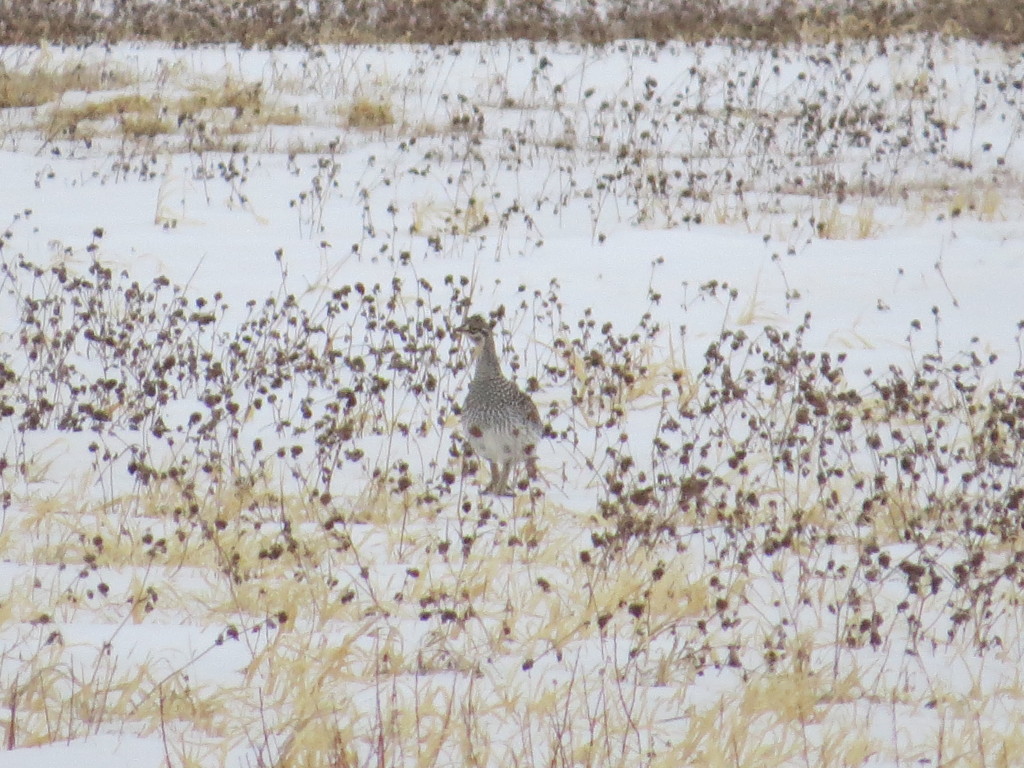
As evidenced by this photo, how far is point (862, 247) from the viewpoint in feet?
34.1

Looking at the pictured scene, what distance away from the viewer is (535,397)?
799cm

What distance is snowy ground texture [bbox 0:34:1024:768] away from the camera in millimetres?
4086

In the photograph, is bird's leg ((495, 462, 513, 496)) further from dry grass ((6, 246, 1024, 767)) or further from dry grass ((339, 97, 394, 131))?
dry grass ((339, 97, 394, 131))

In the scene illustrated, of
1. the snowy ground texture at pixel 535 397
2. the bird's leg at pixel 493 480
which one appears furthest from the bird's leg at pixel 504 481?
the snowy ground texture at pixel 535 397

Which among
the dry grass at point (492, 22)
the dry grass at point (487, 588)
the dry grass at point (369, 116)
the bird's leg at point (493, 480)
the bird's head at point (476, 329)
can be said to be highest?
the dry grass at point (492, 22)

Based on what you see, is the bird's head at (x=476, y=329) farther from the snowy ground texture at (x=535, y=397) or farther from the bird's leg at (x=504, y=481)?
the bird's leg at (x=504, y=481)

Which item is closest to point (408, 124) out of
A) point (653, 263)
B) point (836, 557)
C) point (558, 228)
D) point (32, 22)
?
point (558, 228)

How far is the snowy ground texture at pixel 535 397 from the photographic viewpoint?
409 centimetres

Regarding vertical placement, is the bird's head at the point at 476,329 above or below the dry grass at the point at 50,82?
below

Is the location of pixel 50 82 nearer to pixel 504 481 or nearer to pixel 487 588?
pixel 504 481

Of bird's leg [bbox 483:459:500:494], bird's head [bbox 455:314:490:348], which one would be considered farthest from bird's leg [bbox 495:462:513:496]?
bird's head [bbox 455:314:490:348]

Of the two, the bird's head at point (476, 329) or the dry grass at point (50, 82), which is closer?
the bird's head at point (476, 329)

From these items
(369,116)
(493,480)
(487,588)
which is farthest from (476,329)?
(369,116)

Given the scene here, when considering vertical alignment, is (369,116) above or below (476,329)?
above
